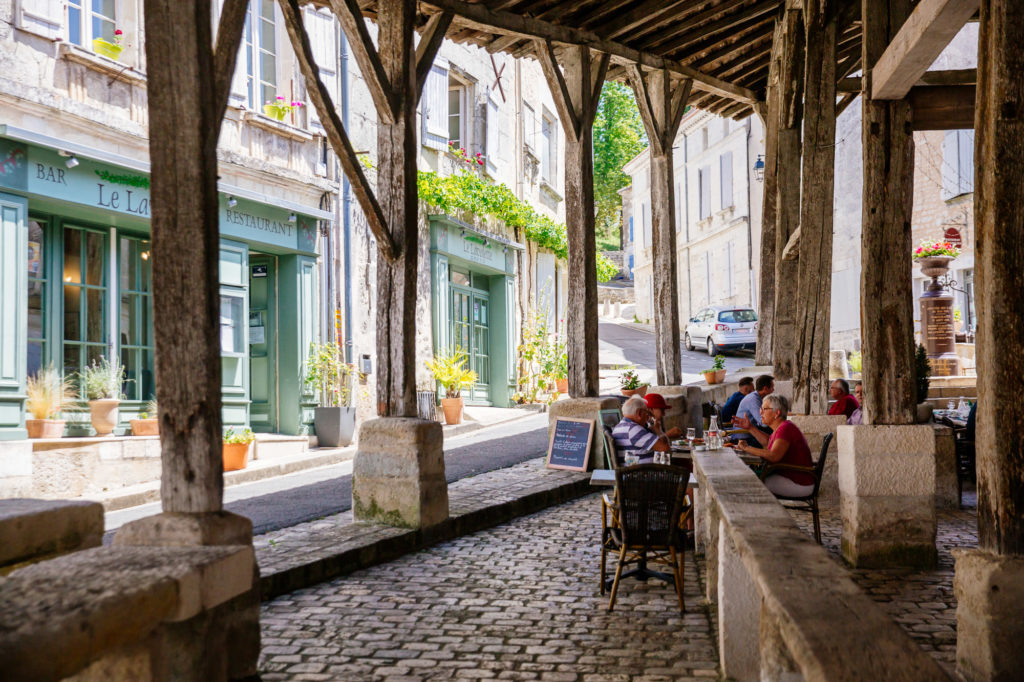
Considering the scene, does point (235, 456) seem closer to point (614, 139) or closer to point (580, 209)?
point (580, 209)

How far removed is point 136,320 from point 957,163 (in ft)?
45.8

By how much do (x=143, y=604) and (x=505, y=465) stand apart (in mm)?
7103

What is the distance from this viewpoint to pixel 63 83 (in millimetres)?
8586

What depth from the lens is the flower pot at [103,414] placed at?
29.3 feet

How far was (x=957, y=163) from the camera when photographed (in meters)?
16.5

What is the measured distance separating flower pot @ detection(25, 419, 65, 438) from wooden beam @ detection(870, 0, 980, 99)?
719 centimetres

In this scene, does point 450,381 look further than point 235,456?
Yes

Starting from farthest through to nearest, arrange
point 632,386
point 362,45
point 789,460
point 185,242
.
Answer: point 632,386 < point 789,460 < point 362,45 < point 185,242

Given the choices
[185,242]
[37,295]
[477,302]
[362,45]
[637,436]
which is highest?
[362,45]

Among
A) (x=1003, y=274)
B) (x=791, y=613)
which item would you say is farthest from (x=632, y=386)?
(x=791, y=613)

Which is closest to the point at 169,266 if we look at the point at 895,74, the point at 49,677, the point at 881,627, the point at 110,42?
the point at 49,677

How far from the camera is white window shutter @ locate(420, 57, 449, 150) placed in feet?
44.1

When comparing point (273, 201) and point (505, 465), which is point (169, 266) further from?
point (273, 201)

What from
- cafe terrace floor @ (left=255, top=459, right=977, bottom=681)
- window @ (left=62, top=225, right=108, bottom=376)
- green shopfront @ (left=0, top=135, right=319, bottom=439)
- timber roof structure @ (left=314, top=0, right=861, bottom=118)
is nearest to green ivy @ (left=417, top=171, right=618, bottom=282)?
green shopfront @ (left=0, top=135, right=319, bottom=439)
